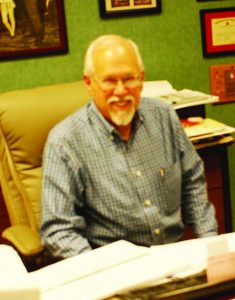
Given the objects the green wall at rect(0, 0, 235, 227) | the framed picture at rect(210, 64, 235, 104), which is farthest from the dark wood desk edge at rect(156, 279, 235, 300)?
the framed picture at rect(210, 64, 235, 104)

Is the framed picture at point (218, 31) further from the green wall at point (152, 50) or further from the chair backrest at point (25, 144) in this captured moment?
the chair backrest at point (25, 144)

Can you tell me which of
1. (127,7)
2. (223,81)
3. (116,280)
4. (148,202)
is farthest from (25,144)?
(223,81)

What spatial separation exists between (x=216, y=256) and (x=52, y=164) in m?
0.87

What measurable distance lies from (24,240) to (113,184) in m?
0.33

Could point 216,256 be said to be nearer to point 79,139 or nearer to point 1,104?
point 79,139

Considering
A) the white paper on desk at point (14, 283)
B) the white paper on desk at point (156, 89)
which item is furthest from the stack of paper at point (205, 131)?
the white paper on desk at point (14, 283)

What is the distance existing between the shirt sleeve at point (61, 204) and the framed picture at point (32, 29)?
2.77 feet

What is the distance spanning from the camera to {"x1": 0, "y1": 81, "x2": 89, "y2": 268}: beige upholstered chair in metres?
1.67

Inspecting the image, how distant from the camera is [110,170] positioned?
1582mm

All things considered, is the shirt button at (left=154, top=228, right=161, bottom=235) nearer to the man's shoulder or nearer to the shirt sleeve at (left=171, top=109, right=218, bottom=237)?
the shirt sleeve at (left=171, top=109, right=218, bottom=237)

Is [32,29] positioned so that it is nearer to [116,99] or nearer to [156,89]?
[156,89]

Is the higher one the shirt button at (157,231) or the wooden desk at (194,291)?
the wooden desk at (194,291)

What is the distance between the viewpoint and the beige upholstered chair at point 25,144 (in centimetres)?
167

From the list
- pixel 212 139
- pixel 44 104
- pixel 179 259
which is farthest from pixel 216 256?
pixel 212 139
